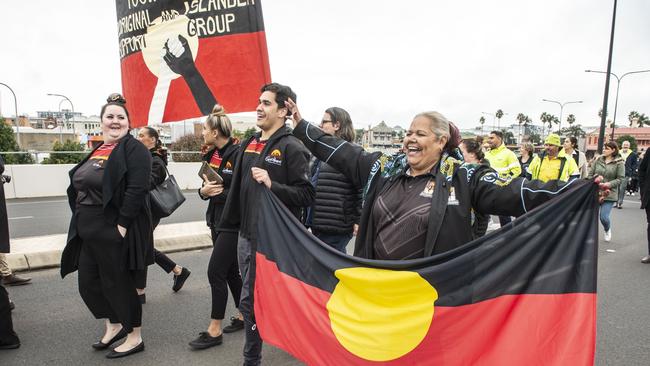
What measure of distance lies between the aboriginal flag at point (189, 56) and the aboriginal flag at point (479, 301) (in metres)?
2.17

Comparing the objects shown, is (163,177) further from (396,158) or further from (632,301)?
(632,301)

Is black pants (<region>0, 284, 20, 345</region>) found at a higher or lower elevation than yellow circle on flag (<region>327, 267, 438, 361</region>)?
lower

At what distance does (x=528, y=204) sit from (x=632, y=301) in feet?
12.8

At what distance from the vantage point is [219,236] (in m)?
3.59

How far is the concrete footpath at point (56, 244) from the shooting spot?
18.4ft

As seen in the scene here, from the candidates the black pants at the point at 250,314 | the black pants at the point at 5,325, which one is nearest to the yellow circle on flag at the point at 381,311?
the black pants at the point at 250,314

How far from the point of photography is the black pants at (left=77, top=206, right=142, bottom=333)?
351 cm

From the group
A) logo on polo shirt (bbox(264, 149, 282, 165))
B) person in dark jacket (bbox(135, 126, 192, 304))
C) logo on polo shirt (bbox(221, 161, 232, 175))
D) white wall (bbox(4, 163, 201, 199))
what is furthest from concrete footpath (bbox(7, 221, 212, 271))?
white wall (bbox(4, 163, 201, 199))

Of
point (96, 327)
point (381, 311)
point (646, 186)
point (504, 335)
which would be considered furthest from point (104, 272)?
point (646, 186)

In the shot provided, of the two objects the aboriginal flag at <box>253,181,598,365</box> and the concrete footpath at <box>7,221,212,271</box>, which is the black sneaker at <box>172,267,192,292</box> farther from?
the aboriginal flag at <box>253,181,598,365</box>

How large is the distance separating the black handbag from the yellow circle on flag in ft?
8.43

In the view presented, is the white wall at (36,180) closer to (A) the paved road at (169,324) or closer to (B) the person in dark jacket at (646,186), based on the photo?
(A) the paved road at (169,324)

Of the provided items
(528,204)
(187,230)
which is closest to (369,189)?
(528,204)

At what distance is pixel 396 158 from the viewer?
2.74 meters
